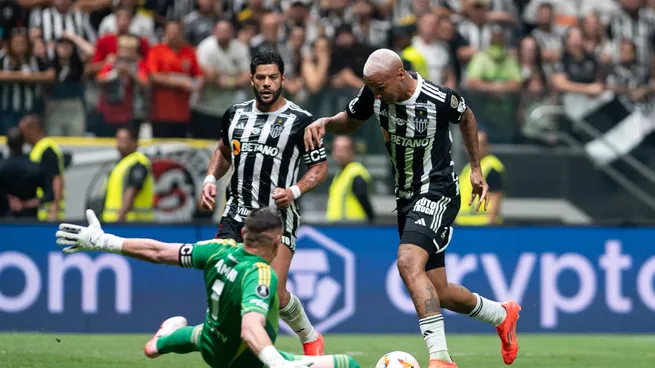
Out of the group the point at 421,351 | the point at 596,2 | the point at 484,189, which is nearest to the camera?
the point at 484,189

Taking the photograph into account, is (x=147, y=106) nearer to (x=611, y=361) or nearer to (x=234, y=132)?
(x=234, y=132)

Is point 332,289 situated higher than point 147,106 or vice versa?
point 147,106

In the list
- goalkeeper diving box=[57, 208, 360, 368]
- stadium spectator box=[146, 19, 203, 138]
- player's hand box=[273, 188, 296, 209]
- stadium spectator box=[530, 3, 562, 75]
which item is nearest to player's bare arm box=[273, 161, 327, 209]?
player's hand box=[273, 188, 296, 209]

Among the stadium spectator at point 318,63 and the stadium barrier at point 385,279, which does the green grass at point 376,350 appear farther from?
the stadium spectator at point 318,63

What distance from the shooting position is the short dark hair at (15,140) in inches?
557

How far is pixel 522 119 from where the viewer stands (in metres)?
15.0

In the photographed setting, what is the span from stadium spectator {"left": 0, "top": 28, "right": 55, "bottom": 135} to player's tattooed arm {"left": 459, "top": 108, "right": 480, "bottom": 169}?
6832mm

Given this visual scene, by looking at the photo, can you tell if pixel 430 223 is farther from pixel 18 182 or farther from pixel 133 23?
pixel 133 23

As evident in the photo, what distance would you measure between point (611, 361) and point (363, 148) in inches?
197

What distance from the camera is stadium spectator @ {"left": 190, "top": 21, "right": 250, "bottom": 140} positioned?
1445 centimetres

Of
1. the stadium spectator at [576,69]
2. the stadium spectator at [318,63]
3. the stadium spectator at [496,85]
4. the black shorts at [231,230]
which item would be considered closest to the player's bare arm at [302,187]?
the black shorts at [231,230]

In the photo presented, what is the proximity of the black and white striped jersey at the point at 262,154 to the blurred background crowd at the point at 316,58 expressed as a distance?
488 centimetres

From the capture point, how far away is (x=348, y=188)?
48.3 ft

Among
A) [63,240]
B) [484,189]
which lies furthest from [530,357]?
[63,240]
